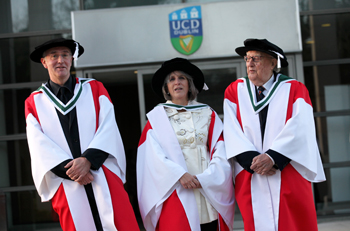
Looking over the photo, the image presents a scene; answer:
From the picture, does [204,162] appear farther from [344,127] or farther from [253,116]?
[344,127]

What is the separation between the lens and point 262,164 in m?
2.99

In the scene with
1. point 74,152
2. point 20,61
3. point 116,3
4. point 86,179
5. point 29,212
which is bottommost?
point 29,212

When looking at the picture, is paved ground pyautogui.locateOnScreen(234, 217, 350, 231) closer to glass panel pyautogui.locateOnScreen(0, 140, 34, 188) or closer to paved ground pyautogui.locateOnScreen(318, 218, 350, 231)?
paved ground pyautogui.locateOnScreen(318, 218, 350, 231)

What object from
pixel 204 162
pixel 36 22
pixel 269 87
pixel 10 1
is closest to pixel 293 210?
pixel 204 162

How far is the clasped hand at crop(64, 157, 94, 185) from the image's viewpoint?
2.88 metres

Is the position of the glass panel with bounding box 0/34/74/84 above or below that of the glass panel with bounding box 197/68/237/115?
above

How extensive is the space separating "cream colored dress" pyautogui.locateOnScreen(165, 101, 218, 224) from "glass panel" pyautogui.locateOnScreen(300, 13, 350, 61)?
3.10m

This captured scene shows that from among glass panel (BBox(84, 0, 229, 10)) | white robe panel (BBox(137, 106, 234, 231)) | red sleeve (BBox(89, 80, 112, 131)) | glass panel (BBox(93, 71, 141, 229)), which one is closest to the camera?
white robe panel (BBox(137, 106, 234, 231))

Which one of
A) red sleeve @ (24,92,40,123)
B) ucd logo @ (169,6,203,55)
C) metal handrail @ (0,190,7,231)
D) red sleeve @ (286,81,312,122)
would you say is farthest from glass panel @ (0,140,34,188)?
red sleeve @ (286,81,312,122)

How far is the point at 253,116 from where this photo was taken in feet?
10.4

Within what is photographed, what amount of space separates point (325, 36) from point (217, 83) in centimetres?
182

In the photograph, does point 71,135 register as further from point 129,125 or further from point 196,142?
point 129,125

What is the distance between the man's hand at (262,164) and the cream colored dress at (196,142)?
409mm

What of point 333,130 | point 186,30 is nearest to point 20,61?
point 186,30
